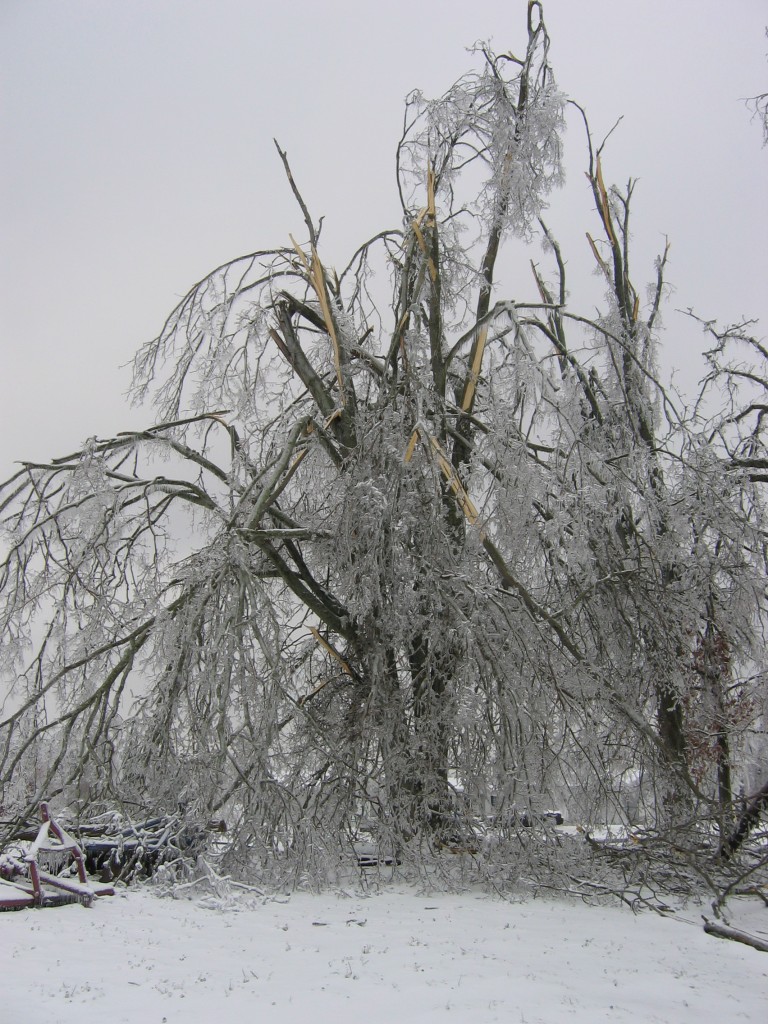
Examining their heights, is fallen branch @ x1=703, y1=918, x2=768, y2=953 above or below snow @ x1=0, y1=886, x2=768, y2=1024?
above

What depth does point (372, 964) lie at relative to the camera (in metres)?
5.24

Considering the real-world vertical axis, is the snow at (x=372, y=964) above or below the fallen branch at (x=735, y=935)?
below

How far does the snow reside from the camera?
14.6 ft

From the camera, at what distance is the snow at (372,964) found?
446cm

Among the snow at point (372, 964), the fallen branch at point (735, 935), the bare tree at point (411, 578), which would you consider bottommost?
the snow at point (372, 964)

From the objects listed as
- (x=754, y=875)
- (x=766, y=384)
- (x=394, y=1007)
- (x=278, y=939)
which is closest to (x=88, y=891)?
(x=278, y=939)

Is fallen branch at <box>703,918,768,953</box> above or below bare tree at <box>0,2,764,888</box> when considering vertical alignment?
below

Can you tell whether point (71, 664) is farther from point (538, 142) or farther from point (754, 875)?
point (538, 142)

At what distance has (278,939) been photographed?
19.1 ft

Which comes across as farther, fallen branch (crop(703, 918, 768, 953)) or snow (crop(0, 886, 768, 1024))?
fallen branch (crop(703, 918, 768, 953))

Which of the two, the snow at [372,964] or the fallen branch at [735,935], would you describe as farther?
the fallen branch at [735,935]

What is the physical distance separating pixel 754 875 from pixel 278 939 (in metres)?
4.06

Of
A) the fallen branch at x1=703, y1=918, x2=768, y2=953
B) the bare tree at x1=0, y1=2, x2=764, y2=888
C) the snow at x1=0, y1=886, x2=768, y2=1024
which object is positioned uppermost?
the bare tree at x1=0, y1=2, x2=764, y2=888

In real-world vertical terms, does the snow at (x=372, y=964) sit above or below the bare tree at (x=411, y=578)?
below
